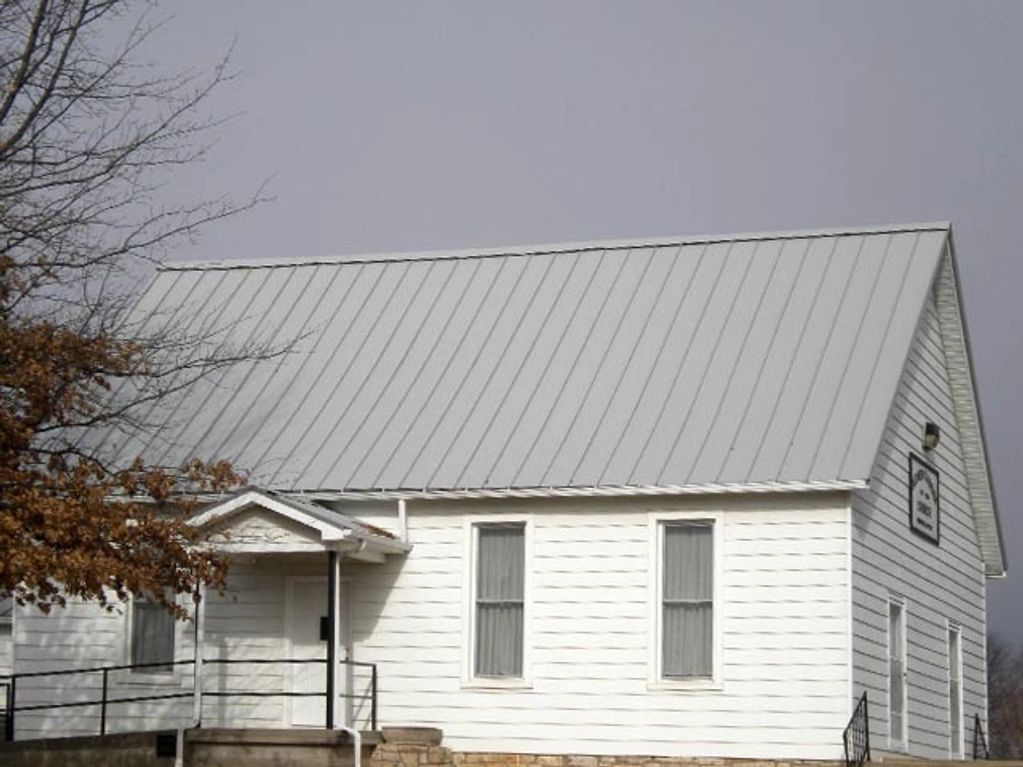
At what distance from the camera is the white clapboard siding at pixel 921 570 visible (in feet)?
82.7

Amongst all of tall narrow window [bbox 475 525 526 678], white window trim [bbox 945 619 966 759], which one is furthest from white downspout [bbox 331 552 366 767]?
white window trim [bbox 945 619 966 759]

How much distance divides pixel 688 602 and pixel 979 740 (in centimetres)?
808

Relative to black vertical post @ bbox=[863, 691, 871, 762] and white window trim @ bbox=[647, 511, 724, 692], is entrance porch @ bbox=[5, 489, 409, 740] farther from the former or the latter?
black vertical post @ bbox=[863, 691, 871, 762]

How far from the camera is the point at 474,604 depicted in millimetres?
26047

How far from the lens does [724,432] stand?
25672 mm

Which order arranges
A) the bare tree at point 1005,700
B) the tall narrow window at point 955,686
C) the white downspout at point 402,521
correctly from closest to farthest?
the white downspout at point 402,521, the tall narrow window at point 955,686, the bare tree at point 1005,700

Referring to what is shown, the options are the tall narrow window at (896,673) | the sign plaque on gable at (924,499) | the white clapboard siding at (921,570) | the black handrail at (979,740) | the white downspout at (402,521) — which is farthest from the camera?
the black handrail at (979,740)

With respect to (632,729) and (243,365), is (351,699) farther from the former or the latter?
(243,365)

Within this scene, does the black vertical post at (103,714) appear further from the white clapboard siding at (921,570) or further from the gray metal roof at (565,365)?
the white clapboard siding at (921,570)

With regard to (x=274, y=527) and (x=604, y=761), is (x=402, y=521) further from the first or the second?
(x=604, y=761)

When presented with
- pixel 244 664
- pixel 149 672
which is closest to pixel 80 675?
pixel 149 672

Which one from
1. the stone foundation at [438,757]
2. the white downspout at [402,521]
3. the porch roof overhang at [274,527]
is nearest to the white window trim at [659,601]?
the stone foundation at [438,757]

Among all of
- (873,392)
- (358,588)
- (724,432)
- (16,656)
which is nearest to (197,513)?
(358,588)

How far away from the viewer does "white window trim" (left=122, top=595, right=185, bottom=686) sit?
89.2 ft
